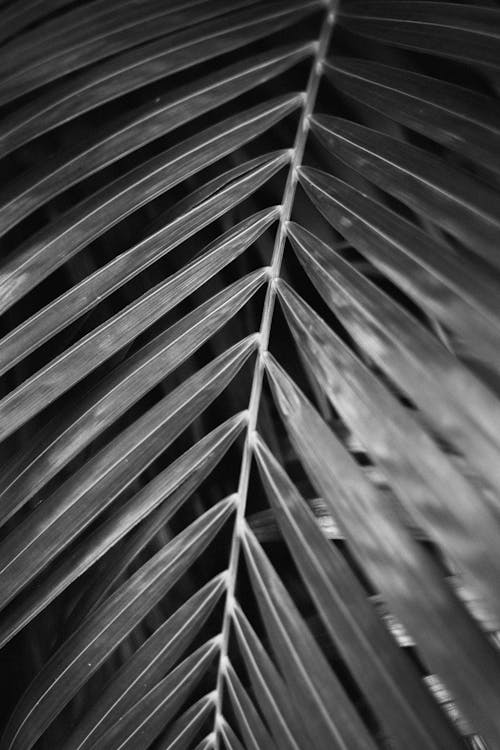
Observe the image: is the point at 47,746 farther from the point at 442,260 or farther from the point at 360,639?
the point at 442,260

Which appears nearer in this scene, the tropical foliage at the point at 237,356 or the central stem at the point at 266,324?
the tropical foliage at the point at 237,356

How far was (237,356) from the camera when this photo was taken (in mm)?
556

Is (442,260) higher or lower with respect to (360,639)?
higher

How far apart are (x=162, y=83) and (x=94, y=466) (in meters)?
0.39

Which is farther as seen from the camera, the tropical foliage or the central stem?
the central stem

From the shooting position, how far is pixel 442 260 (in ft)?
1.32

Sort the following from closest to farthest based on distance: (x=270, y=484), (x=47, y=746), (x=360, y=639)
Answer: (x=360, y=639) < (x=270, y=484) < (x=47, y=746)

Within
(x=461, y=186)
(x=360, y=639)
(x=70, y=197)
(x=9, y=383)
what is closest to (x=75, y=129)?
(x=70, y=197)

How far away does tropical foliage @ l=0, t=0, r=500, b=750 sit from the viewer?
1.28 ft

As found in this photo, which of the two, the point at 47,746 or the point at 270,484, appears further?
the point at 47,746

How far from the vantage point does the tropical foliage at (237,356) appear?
0.39 metres

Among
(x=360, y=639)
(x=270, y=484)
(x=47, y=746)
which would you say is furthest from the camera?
(x=47, y=746)

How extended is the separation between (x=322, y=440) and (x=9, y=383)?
36cm

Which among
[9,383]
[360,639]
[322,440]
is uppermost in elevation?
[9,383]
